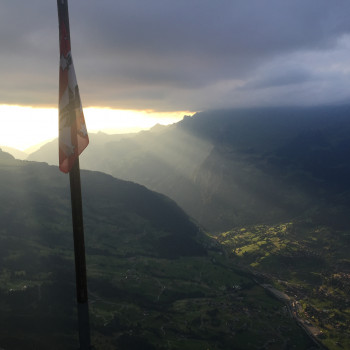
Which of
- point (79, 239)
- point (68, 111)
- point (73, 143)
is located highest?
point (68, 111)

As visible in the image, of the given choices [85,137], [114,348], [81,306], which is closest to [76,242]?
[81,306]

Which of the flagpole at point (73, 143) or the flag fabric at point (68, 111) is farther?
the flag fabric at point (68, 111)

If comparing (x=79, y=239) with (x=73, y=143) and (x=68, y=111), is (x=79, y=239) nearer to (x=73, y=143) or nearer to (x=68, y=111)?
(x=73, y=143)

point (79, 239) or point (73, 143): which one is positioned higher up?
point (73, 143)

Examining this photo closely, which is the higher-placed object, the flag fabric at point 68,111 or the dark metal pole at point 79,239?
the flag fabric at point 68,111

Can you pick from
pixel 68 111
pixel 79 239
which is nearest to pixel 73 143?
pixel 68 111

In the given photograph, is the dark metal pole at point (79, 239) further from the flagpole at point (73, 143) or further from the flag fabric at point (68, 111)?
the flag fabric at point (68, 111)

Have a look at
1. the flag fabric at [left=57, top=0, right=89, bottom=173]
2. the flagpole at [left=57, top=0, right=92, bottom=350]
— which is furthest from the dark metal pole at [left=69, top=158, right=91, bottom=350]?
the flag fabric at [left=57, top=0, right=89, bottom=173]

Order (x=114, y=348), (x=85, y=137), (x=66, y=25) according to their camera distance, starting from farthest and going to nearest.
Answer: (x=114, y=348) < (x=85, y=137) < (x=66, y=25)

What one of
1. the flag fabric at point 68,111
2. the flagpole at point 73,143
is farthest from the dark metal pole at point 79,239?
the flag fabric at point 68,111

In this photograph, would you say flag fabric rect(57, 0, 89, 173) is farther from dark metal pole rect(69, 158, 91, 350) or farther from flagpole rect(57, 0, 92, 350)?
dark metal pole rect(69, 158, 91, 350)

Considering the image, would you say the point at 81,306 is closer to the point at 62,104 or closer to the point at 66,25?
the point at 62,104
